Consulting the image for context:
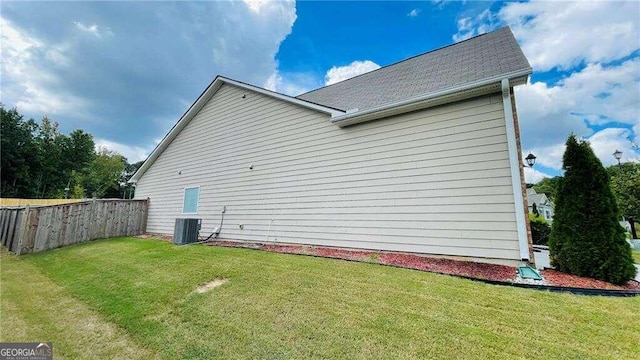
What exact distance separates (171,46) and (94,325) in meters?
11.9

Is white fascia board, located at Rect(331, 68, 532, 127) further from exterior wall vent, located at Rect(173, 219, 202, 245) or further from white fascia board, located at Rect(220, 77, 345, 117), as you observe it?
exterior wall vent, located at Rect(173, 219, 202, 245)

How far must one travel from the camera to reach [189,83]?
44.9ft

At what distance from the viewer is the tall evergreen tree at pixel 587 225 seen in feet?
13.2

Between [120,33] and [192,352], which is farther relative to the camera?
[120,33]

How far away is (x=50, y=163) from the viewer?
37.7 metres

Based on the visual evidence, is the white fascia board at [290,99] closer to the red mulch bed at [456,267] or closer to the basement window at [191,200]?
the red mulch bed at [456,267]

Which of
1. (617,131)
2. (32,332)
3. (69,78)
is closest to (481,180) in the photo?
(32,332)

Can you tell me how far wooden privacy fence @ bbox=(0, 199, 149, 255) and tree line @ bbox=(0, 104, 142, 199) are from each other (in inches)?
943

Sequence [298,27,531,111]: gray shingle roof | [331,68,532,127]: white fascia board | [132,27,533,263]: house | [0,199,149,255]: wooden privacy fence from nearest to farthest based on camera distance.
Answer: [331,68,532,127]: white fascia board < [132,27,533,263]: house < [298,27,531,111]: gray shingle roof < [0,199,149,255]: wooden privacy fence

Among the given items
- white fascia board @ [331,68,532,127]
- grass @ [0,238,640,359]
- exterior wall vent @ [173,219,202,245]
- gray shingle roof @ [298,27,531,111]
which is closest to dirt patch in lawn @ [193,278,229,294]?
grass @ [0,238,640,359]

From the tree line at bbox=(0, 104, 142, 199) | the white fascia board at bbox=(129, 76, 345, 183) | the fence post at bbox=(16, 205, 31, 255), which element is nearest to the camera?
the white fascia board at bbox=(129, 76, 345, 183)

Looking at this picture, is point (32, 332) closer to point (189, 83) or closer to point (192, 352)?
point (192, 352)

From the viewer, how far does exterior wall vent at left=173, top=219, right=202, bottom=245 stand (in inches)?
324

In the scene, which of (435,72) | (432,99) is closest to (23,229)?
(432,99)
